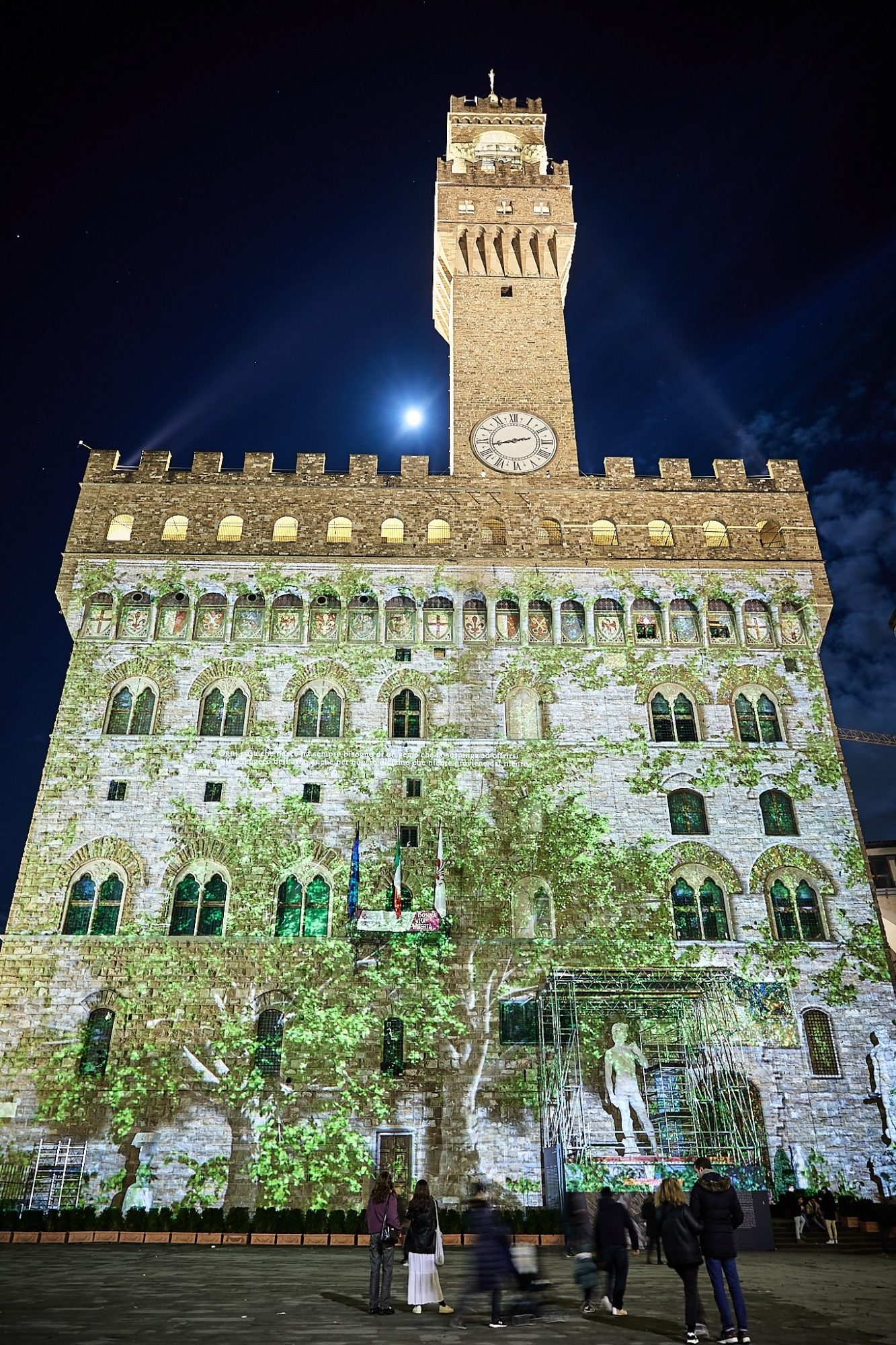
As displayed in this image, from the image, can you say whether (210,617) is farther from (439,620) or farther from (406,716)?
(439,620)

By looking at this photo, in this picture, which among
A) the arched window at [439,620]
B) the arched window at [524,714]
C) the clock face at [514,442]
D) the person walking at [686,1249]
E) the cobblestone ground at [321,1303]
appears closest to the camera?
the person walking at [686,1249]

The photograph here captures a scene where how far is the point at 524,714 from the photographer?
89.7ft

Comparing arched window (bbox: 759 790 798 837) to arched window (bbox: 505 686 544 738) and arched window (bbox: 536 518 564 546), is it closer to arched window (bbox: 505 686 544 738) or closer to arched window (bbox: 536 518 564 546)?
arched window (bbox: 505 686 544 738)

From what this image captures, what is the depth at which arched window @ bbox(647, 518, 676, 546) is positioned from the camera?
3000 cm

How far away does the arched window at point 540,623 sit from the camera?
2825 centimetres

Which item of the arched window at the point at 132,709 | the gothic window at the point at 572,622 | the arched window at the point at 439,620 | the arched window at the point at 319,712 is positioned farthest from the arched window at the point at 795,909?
the arched window at the point at 132,709

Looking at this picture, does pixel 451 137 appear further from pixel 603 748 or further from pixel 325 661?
pixel 603 748

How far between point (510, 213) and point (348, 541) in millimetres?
15167

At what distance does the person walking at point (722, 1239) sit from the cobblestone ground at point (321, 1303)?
0.56m

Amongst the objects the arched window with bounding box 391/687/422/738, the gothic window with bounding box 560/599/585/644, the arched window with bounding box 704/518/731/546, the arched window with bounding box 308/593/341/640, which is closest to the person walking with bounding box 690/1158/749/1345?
the arched window with bounding box 391/687/422/738

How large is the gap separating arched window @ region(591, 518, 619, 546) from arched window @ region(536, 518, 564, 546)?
1019 millimetres

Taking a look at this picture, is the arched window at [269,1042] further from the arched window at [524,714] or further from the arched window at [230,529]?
the arched window at [230,529]

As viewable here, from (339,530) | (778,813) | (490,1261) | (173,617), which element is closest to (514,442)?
(339,530)

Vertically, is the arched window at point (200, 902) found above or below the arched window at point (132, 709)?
below
